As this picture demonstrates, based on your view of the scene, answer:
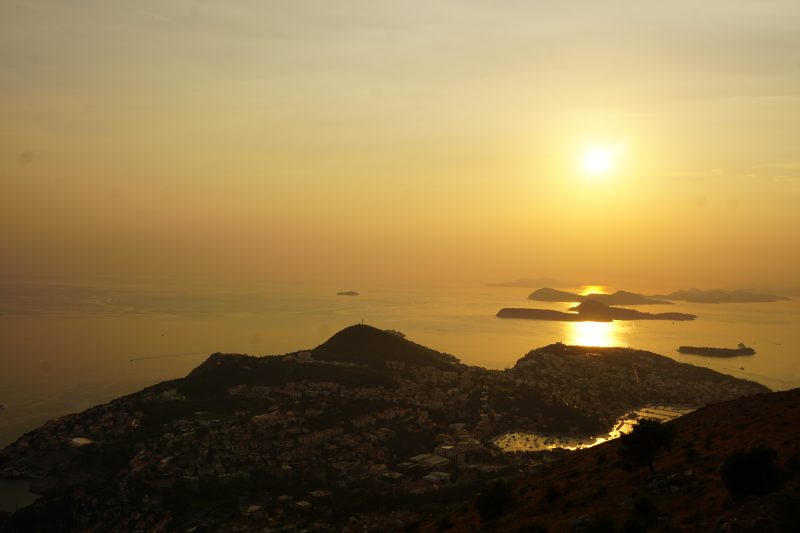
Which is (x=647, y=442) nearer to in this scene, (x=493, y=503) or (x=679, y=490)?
(x=679, y=490)

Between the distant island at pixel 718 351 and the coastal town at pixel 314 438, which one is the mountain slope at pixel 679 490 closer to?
the coastal town at pixel 314 438

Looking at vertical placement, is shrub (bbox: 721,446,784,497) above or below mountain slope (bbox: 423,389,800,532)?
above

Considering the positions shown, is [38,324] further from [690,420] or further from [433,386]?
[690,420]

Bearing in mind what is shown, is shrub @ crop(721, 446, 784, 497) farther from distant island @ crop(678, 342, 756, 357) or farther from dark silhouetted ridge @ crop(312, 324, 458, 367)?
distant island @ crop(678, 342, 756, 357)

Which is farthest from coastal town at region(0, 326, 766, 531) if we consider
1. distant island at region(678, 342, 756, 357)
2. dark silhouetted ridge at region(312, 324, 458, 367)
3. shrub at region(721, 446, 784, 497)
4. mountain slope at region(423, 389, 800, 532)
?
distant island at region(678, 342, 756, 357)

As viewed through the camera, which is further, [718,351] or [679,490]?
[718,351]

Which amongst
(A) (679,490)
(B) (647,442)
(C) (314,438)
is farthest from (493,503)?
(C) (314,438)

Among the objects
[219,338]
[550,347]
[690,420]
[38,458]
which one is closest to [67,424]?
[38,458]
